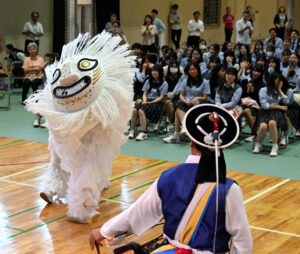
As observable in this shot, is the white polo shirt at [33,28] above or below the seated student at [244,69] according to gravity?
above

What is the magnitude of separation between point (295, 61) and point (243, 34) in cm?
584

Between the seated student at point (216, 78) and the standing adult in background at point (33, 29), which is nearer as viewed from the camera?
the seated student at point (216, 78)

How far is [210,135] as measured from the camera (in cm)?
284

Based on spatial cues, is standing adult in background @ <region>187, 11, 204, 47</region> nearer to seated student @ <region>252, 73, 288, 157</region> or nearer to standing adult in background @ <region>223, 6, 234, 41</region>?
standing adult in background @ <region>223, 6, 234, 41</region>

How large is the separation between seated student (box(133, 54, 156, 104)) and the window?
12.0 m

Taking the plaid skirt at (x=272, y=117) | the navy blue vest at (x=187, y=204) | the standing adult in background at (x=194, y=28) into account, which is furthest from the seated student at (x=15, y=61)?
the navy blue vest at (x=187, y=204)

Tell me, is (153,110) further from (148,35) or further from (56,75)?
(148,35)

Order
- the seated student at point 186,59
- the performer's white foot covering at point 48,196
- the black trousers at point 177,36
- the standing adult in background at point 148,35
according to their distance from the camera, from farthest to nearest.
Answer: the black trousers at point 177,36
the standing adult in background at point 148,35
the seated student at point 186,59
the performer's white foot covering at point 48,196

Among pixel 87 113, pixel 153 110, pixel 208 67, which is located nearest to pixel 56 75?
pixel 87 113

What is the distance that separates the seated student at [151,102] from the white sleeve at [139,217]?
591cm

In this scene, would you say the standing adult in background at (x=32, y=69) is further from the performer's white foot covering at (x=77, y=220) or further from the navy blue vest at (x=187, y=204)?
the navy blue vest at (x=187, y=204)

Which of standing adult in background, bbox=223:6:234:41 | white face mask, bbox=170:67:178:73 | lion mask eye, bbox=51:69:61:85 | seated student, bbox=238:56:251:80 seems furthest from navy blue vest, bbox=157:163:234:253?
standing adult in background, bbox=223:6:234:41

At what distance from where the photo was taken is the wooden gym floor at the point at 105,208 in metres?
4.97

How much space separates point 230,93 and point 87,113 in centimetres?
388
